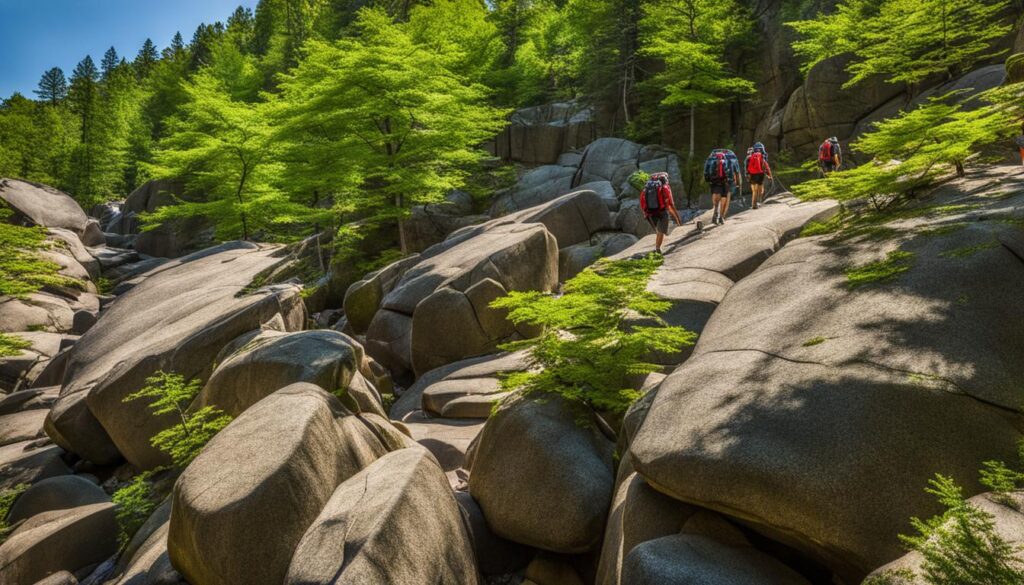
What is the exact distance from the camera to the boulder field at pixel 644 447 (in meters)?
3.55

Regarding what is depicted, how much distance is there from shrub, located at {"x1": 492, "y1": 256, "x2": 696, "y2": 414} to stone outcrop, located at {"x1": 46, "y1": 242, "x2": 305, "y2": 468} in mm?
6617

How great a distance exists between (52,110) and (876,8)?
6717 centimetres

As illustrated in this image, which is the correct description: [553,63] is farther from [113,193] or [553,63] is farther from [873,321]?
[113,193]

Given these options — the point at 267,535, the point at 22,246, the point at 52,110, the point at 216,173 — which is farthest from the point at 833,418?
the point at 52,110

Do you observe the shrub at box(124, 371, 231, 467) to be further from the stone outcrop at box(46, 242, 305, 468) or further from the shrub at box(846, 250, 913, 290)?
the shrub at box(846, 250, 913, 290)

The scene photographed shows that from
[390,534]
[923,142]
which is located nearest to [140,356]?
[390,534]

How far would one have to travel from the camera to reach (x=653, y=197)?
1184 cm

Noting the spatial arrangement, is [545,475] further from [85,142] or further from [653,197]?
[85,142]

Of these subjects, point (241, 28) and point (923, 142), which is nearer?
point (923, 142)

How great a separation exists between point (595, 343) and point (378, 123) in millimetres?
16845

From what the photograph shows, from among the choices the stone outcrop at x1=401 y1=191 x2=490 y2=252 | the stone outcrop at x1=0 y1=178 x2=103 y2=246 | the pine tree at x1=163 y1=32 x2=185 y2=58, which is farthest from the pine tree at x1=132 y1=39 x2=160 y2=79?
the stone outcrop at x1=401 y1=191 x2=490 y2=252

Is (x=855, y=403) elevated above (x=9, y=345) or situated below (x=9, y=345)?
above

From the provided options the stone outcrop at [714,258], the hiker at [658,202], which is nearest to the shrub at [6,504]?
the stone outcrop at [714,258]

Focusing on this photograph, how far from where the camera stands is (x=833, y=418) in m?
3.76
